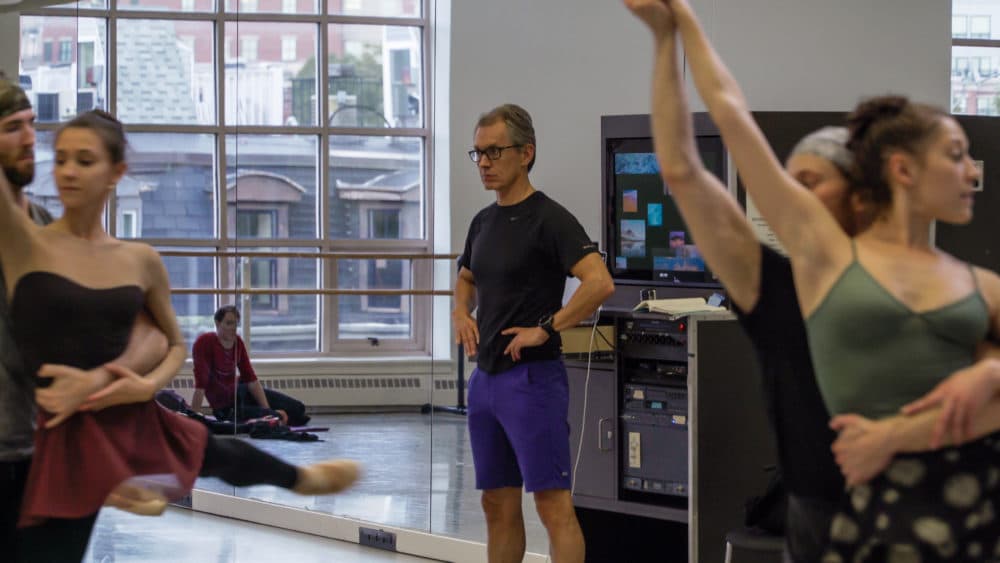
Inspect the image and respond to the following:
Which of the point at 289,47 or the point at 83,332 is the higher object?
the point at 289,47

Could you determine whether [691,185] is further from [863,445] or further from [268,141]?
[268,141]

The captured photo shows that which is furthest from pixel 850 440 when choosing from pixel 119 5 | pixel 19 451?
pixel 119 5

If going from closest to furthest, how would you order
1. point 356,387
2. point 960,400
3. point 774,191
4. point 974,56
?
point 960,400 < point 774,191 < point 974,56 < point 356,387

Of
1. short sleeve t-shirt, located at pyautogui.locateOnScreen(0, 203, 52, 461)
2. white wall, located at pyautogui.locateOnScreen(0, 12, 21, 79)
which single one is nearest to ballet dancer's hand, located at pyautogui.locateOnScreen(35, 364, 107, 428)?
short sleeve t-shirt, located at pyautogui.locateOnScreen(0, 203, 52, 461)

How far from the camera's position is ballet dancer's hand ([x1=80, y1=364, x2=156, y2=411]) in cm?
224

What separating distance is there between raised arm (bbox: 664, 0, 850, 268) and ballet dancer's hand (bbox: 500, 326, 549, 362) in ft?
5.53

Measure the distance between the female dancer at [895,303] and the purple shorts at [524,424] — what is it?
1.77 meters

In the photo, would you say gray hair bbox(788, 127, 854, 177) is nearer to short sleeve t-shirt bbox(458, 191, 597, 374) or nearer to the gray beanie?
the gray beanie

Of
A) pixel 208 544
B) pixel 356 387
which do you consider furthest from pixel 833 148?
pixel 208 544

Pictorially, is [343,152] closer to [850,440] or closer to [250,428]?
[250,428]

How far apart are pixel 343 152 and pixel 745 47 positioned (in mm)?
1894

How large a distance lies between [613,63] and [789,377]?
3318 mm

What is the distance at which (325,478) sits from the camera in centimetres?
268

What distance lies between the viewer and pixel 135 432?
92.5 inches
